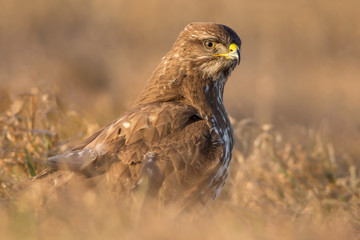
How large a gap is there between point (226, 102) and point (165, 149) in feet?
27.1

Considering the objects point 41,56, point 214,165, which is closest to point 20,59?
point 41,56

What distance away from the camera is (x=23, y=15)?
49.2ft

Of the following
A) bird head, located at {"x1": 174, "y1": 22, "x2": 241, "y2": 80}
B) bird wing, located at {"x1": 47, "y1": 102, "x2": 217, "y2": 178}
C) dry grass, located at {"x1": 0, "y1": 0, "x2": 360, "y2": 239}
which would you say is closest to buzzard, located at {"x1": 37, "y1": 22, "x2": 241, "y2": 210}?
bird wing, located at {"x1": 47, "y1": 102, "x2": 217, "y2": 178}

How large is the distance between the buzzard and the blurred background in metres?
7.27

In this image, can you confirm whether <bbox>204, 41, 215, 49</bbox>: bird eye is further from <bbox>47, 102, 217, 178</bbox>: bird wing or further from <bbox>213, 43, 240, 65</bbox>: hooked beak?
<bbox>47, 102, 217, 178</bbox>: bird wing

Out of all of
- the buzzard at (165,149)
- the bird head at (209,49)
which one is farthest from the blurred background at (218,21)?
the buzzard at (165,149)

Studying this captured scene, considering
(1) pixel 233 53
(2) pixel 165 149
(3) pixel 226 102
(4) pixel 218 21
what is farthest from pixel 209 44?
(4) pixel 218 21

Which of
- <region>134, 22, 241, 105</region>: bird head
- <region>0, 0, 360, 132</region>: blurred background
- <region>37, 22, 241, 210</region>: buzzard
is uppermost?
<region>134, 22, 241, 105</region>: bird head

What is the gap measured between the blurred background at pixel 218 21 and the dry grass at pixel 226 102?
0.09 ft

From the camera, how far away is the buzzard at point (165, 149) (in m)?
4.66

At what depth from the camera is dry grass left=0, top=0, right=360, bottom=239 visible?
4.20 m

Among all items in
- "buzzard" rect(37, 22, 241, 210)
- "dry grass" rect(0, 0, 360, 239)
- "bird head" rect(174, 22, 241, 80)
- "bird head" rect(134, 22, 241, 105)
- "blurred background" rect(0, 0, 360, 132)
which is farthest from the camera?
"blurred background" rect(0, 0, 360, 132)

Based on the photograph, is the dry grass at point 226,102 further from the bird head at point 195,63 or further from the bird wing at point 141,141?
the bird head at point 195,63

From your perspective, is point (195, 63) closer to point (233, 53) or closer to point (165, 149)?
point (233, 53)
